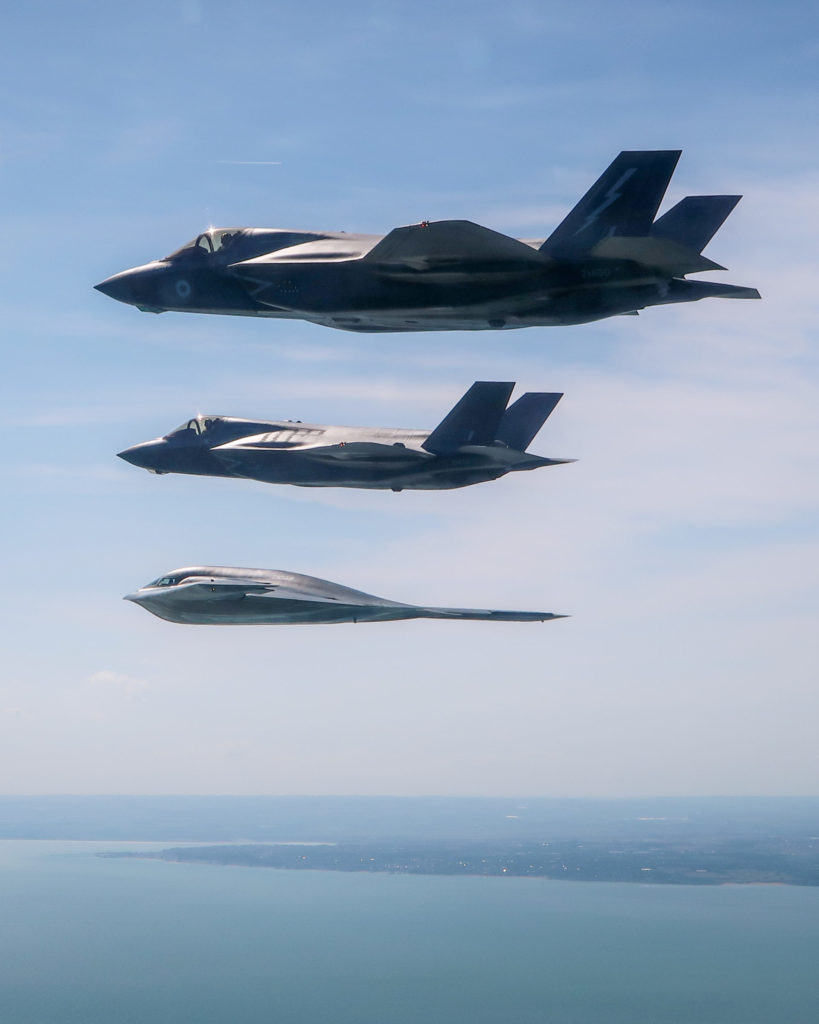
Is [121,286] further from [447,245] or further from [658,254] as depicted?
[658,254]

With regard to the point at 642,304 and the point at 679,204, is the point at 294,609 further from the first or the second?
the point at 679,204

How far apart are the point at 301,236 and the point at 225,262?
4076mm

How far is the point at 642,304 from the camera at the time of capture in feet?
123

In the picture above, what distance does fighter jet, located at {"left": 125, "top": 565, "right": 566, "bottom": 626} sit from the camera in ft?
150

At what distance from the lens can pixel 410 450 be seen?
4706 cm

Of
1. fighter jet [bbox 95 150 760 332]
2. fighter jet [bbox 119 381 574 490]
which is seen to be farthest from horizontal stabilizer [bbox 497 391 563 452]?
fighter jet [bbox 95 150 760 332]

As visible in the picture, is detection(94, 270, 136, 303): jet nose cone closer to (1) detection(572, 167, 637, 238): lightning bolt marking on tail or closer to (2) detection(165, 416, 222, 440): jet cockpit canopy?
(2) detection(165, 416, 222, 440): jet cockpit canopy

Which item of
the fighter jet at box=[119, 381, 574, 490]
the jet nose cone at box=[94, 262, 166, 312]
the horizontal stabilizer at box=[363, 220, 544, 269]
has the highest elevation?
the jet nose cone at box=[94, 262, 166, 312]

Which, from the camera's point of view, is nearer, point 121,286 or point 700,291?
point 700,291

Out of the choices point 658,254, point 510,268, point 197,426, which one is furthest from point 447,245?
point 197,426

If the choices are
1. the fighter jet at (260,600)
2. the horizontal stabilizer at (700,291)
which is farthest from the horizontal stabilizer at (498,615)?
the horizontal stabilizer at (700,291)

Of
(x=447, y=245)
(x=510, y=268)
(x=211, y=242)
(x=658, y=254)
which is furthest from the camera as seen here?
(x=211, y=242)

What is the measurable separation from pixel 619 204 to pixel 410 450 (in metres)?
16.0

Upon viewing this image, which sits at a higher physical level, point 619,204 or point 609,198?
point 609,198
